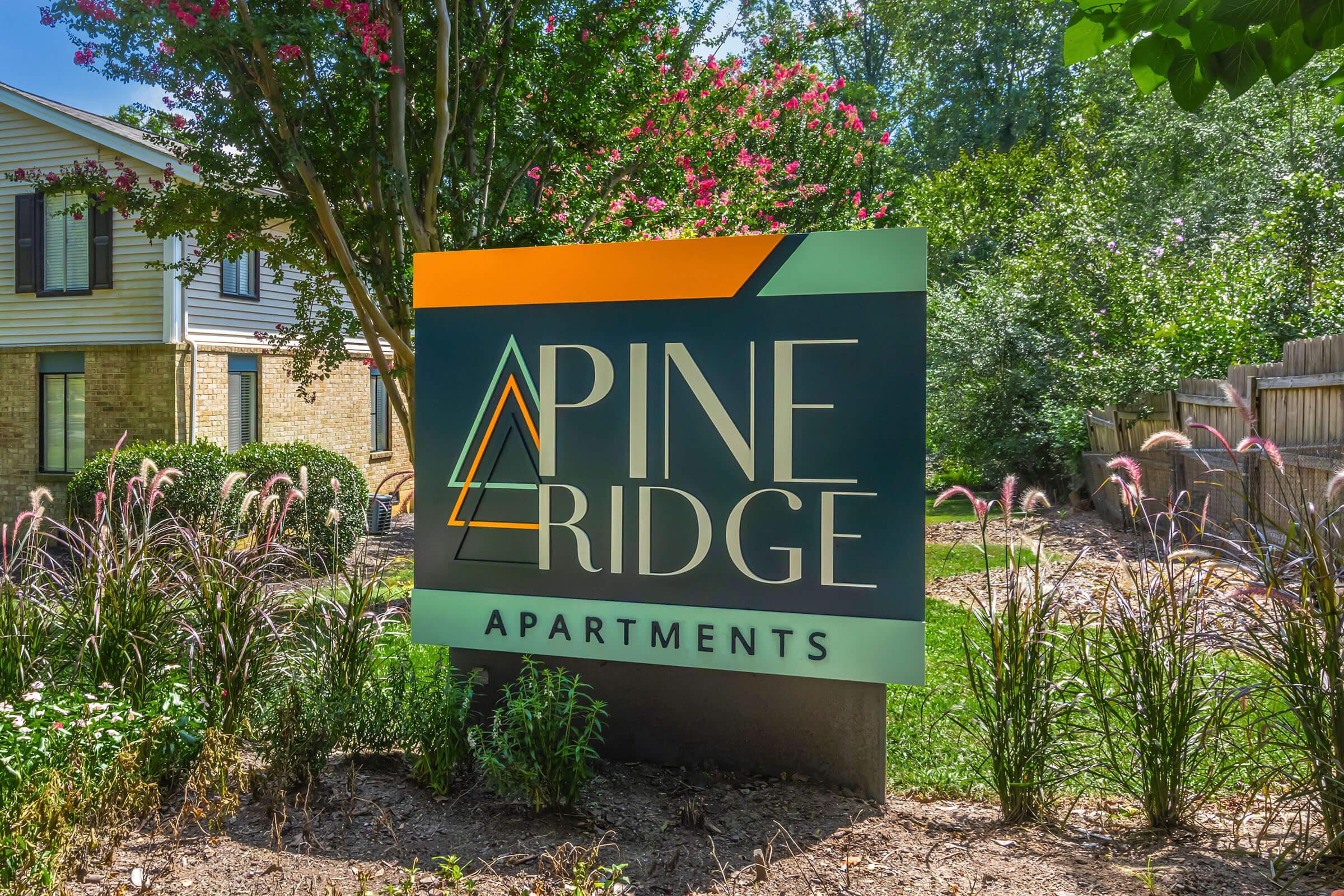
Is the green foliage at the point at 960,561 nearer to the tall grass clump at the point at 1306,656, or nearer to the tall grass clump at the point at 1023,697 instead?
the tall grass clump at the point at 1023,697

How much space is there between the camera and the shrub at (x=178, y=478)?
33.1ft

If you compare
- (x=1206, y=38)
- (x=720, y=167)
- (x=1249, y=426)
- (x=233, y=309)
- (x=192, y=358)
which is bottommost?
(x=1249, y=426)

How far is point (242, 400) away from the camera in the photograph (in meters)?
14.3

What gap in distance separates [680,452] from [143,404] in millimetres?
11832

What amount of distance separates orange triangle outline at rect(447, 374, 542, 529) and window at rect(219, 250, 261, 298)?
10960mm

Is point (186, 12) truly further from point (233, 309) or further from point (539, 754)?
point (233, 309)

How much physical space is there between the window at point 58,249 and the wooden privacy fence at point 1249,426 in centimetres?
1340

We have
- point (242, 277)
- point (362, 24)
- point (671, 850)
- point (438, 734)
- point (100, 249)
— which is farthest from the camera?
point (242, 277)

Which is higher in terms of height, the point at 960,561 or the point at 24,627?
the point at 24,627

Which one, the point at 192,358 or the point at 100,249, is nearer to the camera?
the point at 192,358

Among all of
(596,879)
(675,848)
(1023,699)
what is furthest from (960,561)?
(596,879)

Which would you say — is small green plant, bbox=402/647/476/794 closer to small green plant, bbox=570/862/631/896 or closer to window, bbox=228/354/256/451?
small green plant, bbox=570/862/631/896

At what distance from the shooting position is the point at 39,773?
3.10 m

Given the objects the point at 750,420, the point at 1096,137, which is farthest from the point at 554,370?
the point at 1096,137
